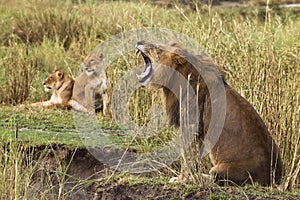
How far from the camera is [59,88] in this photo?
9.17 metres

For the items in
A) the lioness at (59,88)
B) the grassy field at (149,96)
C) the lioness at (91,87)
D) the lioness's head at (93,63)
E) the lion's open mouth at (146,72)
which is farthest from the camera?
the lioness at (59,88)

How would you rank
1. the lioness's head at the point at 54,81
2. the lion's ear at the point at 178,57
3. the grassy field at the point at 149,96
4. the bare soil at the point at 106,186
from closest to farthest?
the bare soil at the point at 106,186
the grassy field at the point at 149,96
the lion's ear at the point at 178,57
the lioness's head at the point at 54,81

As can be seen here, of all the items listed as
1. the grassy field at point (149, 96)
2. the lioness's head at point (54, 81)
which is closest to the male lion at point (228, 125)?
the grassy field at point (149, 96)

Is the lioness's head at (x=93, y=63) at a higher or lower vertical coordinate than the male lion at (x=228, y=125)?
lower

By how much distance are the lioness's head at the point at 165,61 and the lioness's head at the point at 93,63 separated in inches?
126

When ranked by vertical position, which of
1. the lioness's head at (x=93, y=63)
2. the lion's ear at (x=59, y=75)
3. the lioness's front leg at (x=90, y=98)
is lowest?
the lioness's front leg at (x=90, y=98)

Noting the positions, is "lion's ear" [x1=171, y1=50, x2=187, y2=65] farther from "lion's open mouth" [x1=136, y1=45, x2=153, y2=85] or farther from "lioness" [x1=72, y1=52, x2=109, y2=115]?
"lioness" [x1=72, y1=52, x2=109, y2=115]

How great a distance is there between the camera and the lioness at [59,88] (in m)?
9.04

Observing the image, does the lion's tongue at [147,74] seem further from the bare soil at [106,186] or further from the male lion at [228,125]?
the bare soil at [106,186]

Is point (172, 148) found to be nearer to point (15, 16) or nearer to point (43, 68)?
point (43, 68)

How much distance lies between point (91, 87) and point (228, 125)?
3768mm

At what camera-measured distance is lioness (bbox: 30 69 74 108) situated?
904 cm

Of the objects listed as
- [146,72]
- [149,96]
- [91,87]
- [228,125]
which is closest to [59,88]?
[91,87]

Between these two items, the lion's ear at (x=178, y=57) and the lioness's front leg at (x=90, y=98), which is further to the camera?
the lioness's front leg at (x=90, y=98)
